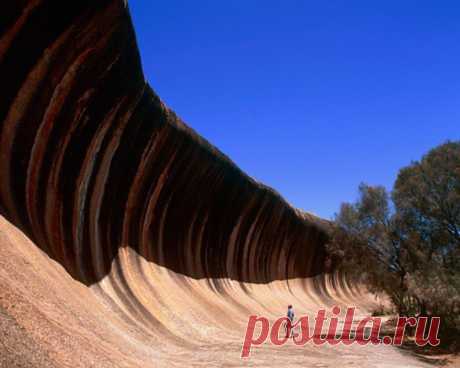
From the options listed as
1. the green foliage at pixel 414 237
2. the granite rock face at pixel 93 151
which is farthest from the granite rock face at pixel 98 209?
the green foliage at pixel 414 237

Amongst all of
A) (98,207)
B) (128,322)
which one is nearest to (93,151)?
(98,207)

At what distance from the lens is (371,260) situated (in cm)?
2159

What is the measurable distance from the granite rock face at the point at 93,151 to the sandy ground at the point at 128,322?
937 millimetres

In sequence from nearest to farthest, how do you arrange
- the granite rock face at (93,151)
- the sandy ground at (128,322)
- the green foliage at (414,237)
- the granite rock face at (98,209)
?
the sandy ground at (128,322), the granite rock face at (98,209), the granite rock face at (93,151), the green foliage at (414,237)

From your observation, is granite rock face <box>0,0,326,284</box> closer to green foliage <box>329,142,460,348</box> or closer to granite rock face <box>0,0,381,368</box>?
granite rock face <box>0,0,381,368</box>

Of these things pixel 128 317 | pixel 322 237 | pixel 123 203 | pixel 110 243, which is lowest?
pixel 128 317

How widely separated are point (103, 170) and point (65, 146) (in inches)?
84.6

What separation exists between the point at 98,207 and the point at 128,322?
4.13m

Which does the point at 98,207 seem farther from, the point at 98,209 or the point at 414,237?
the point at 414,237

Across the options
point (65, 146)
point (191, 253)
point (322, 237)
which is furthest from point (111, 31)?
point (322, 237)

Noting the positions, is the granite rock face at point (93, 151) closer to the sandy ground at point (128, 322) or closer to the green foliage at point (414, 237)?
the sandy ground at point (128, 322)

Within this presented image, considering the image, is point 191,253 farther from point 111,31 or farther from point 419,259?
point 111,31

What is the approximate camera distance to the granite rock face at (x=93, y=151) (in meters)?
11.5

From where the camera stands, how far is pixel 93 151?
14734mm
